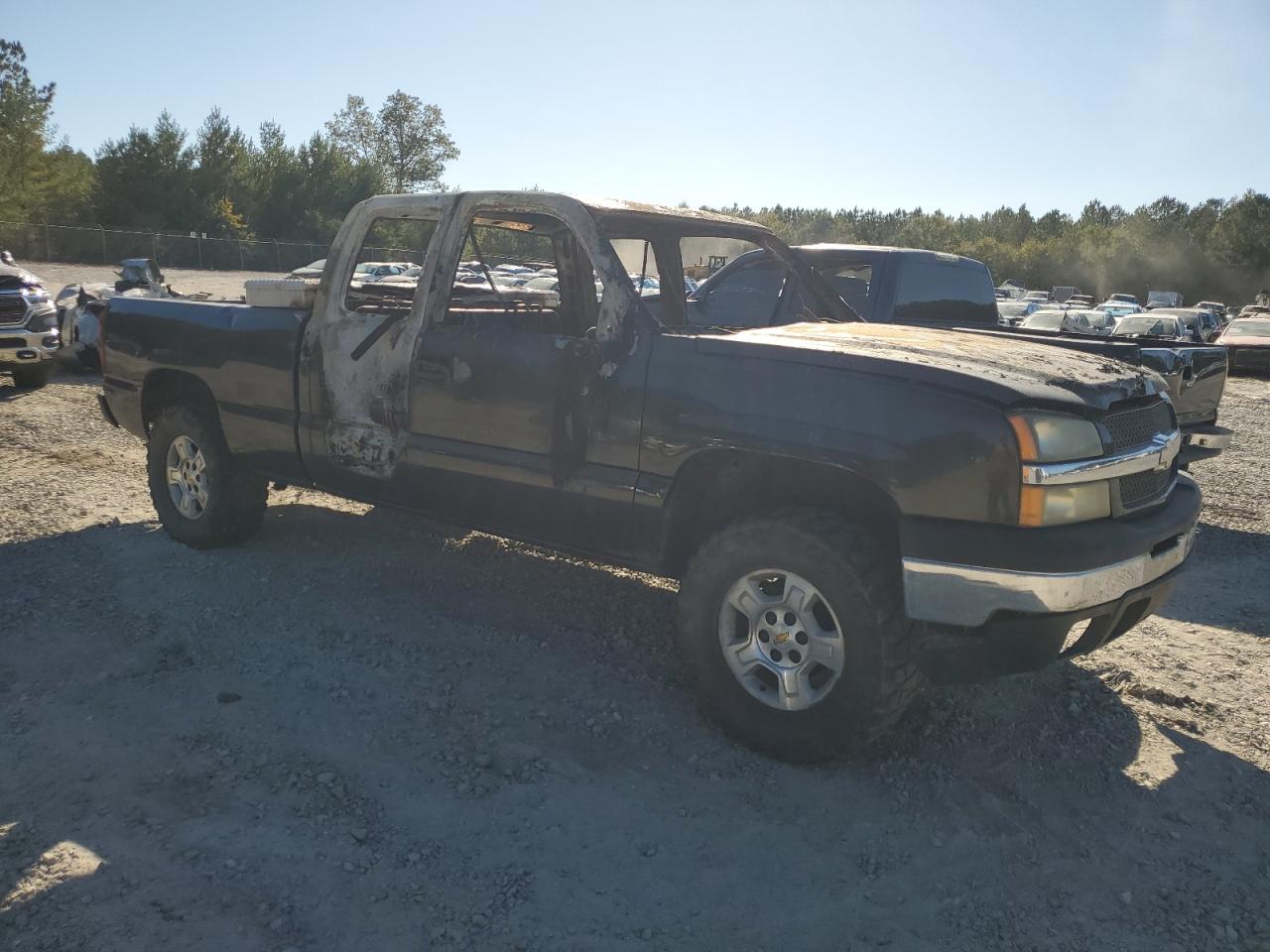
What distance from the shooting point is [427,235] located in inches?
184

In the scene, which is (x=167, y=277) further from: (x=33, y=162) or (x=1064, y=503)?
(x=1064, y=503)

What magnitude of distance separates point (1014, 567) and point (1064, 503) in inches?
11.4

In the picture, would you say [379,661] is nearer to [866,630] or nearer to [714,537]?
[714,537]

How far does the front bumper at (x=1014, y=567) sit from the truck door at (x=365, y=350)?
8.23ft

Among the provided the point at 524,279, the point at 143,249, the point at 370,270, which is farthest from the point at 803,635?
the point at 143,249

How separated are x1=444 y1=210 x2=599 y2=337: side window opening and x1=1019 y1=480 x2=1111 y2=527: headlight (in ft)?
6.91

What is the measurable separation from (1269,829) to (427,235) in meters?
4.21

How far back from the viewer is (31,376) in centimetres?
1120

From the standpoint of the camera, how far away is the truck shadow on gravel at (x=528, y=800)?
267cm

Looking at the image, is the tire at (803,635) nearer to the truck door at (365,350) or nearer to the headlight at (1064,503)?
the headlight at (1064,503)

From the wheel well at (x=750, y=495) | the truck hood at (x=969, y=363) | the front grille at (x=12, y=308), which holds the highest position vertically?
the truck hood at (x=969, y=363)

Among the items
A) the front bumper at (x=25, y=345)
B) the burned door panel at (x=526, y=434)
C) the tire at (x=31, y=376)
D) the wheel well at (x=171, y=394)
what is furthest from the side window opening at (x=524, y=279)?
the tire at (x=31, y=376)

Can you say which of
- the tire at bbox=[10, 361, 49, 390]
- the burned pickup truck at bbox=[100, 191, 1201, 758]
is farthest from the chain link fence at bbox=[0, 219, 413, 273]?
the burned pickup truck at bbox=[100, 191, 1201, 758]

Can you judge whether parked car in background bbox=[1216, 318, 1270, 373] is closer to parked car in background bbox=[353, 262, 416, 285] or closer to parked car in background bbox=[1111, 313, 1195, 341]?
parked car in background bbox=[1111, 313, 1195, 341]
